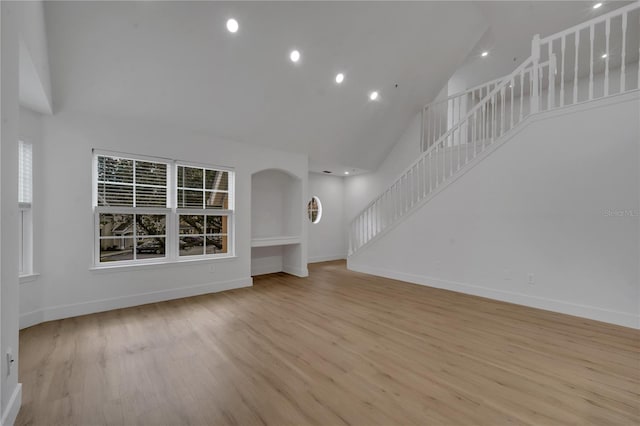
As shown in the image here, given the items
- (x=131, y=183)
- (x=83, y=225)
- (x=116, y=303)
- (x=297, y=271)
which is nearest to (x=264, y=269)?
(x=297, y=271)

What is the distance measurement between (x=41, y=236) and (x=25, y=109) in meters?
1.53

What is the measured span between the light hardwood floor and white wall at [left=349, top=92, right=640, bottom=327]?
0.40 metres

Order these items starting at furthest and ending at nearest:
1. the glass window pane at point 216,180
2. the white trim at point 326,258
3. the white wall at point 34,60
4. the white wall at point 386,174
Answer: the white trim at point 326,258 < the white wall at point 386,174 < the glass window pane at point 216,180 < the white wall at point 34,60

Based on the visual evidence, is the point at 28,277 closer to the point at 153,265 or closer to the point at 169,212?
the point at 153,265

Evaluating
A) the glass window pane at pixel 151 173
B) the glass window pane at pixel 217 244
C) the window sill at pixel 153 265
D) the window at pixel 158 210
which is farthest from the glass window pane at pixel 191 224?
the glass window pane at pixel 151 173

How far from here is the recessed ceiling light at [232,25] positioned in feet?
10.9

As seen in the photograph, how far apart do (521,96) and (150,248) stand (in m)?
6.16

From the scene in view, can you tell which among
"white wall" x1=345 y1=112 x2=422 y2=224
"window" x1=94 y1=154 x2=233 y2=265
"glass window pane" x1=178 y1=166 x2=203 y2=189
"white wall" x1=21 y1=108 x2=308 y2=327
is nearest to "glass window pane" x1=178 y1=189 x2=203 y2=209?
"window" x1=94 y1=154 x2=233 y2=265

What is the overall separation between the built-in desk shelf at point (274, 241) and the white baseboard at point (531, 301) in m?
2.16

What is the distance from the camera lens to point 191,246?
466 cm

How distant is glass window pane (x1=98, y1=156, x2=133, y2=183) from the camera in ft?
12.6

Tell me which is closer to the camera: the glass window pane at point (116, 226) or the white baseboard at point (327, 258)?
the glass window pane at point (116, 226)

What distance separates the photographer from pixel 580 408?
1.85 m

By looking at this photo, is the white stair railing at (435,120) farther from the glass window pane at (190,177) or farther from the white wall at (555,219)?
the glass window pane at (190,177)
